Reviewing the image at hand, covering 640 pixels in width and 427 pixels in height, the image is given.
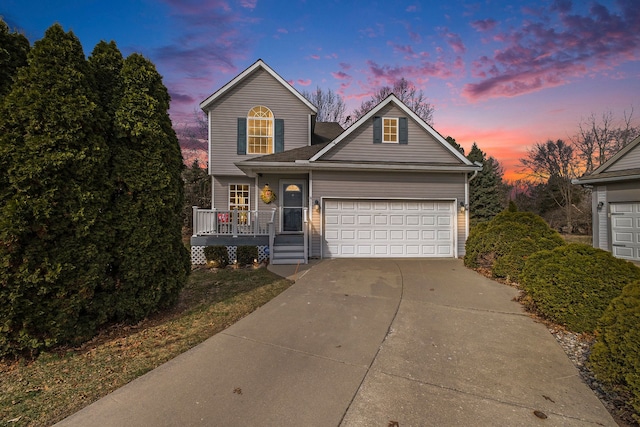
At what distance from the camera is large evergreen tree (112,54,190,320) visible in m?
4.04

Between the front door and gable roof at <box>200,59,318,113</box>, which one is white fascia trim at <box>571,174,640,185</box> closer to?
the front door

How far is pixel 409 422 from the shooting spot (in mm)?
2248

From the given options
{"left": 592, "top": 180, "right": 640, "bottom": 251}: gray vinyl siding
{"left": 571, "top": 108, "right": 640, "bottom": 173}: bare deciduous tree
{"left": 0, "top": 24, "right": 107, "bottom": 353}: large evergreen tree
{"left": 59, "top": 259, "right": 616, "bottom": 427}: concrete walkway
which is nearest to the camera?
{"left": 59, "top": 259, "right": 616, "bottom": 427}: concrete walkway

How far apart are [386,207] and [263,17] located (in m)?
8.60

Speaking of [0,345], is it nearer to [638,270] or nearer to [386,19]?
[638,270]

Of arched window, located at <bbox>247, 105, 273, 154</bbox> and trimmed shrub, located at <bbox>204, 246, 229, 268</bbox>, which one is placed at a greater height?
arched window, located at <bbox>247, 105, 273, 154</bbox>

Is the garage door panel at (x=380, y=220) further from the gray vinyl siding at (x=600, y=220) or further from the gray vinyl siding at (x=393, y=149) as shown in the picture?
the gray vinyl siding at (x=600, y=220)

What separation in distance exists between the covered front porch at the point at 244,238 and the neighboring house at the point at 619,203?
11696 mm

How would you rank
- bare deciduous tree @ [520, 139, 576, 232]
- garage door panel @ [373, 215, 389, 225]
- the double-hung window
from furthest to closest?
bare deciduous tree @ [520, 139, 576, 232] < the double-hung window < garage door panel @ [373, 215, 389, 225]

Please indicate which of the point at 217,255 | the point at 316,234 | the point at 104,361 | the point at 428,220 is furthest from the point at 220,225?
the point at 428,220

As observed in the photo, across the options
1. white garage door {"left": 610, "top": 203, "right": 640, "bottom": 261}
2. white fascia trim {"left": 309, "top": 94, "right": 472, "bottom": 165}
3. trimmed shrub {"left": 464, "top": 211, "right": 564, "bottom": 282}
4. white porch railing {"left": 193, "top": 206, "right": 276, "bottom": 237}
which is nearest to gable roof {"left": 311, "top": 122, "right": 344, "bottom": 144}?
white fascia trim {"left": 309, "top": 94, "right": 472, "bottom": 165}

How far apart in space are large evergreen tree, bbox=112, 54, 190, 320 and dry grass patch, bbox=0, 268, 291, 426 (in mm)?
504

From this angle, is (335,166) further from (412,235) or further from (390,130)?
(412,235)

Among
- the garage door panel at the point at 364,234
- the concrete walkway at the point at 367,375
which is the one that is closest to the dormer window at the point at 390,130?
the garage door panel at the point at 364,234
